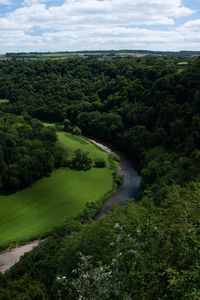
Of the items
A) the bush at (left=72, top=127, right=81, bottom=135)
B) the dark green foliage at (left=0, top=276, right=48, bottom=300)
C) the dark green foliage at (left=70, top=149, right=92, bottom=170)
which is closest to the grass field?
the dark green foliage at (left=70, top=149, right=92, bottom=170)

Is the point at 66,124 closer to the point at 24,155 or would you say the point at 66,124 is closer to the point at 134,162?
the point at 134,162

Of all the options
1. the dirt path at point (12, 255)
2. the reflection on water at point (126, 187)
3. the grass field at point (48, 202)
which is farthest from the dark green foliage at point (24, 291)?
the reflection on water at point (126, 187)

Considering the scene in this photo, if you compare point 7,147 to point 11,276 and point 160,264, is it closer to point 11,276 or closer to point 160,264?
point 11,276

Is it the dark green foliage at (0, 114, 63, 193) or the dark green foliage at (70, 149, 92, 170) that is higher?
the dark green foliage at (0, 114, 63, 193)

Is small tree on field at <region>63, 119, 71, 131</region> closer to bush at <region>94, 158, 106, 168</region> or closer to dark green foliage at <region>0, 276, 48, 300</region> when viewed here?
bush at <region>94, 158, 106, 168</region>

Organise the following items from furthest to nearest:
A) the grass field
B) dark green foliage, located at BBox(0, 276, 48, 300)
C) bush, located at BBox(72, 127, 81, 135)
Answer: bush, located at BBox(72, 127, 81, 135) → the grass field → dark green foliage, located at BBox(0, 276, 48, 300)

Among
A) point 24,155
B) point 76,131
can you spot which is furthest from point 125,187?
point 76,131

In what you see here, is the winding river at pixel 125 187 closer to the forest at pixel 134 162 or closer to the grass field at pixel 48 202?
the grass field at pixel 48 202
